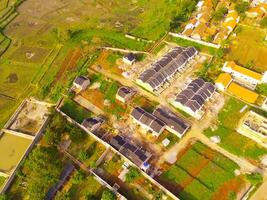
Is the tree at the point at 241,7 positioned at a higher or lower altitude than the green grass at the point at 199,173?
higher

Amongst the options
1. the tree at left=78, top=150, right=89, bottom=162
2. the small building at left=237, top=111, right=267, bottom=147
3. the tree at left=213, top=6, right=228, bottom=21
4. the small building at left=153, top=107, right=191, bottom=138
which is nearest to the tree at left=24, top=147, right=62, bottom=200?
the tree at left=78, top=150, right=89, bottom=162

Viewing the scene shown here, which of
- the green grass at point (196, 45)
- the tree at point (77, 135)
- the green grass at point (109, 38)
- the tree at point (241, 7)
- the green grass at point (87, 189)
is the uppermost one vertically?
the tree at point (241, 7)

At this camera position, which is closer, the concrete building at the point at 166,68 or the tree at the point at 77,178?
the tree at the point at 77,178

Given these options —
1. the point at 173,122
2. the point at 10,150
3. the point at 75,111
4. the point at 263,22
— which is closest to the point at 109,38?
the point at 75,111

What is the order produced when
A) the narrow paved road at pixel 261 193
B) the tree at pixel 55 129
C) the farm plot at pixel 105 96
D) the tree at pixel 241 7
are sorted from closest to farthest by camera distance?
the narrow paved road at pixel 261 193, the tree at pixel 55 129, the farm plot at pixel 105 96, the tree at pixel 241 7

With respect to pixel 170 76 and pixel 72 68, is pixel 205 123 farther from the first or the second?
pixel 72 68

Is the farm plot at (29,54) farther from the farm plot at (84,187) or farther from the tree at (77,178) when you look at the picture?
the farm plot at (84,187)

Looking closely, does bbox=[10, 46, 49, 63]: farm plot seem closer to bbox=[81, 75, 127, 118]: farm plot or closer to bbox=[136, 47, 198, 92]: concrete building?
bbox=[81, 75, 127, 118]: farm plot

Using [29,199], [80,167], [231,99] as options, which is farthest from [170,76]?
[29,199]

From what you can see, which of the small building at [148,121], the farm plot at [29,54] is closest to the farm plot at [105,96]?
the small building at [148,121]
